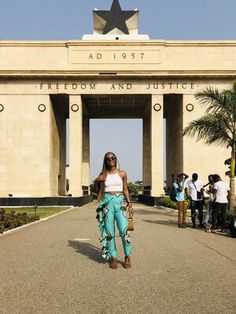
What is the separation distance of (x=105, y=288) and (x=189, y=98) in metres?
37.9

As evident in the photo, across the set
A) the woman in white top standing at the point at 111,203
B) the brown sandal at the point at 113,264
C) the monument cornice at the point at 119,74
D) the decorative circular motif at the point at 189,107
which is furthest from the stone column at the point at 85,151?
the brown sandal at the point at 113,264

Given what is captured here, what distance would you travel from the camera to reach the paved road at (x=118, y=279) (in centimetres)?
499

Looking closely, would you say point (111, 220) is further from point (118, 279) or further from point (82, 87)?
point (82, 87)

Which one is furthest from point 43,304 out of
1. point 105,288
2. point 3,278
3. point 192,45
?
point 192,45

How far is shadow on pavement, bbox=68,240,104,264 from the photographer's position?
27.1ft

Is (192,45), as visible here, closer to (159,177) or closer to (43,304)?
(159,177)

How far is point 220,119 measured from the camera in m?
20.1

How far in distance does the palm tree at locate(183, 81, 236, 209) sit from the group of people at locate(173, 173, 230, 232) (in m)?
3.41

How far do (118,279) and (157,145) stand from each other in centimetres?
3716

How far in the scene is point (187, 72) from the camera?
41781 millimetres

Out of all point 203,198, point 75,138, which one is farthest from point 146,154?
point 203,198

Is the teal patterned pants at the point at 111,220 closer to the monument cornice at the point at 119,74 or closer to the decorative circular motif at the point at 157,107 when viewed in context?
the monument cornice at the point at 119,74

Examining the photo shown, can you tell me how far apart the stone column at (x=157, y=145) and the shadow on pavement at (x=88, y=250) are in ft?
105

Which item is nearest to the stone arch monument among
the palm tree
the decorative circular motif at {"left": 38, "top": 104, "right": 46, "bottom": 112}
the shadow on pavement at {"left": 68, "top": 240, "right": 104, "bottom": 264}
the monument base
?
the decorative circular motif at {"left": 38, "top": 104, "right": 46, "bottom": 112}
